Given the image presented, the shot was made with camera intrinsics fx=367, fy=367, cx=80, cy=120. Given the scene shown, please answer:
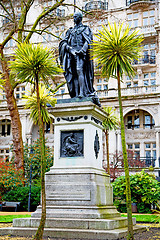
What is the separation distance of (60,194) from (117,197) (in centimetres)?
984

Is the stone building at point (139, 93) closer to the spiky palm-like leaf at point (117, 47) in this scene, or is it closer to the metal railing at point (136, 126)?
the metal railing at point (136, 126)

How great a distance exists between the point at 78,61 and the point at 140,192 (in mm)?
9634

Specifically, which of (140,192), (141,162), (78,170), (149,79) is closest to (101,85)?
(149,79)

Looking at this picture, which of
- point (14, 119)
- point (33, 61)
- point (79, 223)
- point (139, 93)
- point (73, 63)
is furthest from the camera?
point (139, 93)

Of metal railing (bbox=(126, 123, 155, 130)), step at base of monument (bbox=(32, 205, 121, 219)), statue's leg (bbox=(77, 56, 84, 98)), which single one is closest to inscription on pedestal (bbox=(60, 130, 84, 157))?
statue's leg (bbox=(77, 56, 84, 98))

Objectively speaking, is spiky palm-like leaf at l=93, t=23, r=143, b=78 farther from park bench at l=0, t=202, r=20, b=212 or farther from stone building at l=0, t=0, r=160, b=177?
stone building at l=0, t=0, r=160, b=177

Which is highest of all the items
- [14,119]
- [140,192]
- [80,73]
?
[14,119]

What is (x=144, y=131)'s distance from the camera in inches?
1495

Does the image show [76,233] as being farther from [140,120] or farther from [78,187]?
[140,120]

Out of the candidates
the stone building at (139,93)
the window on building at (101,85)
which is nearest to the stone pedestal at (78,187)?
the stone building at (139,93)

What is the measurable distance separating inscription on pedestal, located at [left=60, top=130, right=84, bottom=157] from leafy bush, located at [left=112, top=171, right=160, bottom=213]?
344 inches

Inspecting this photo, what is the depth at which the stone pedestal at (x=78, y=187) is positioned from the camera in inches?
308

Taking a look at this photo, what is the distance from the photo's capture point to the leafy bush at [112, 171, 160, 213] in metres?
17.4

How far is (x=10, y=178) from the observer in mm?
23922
